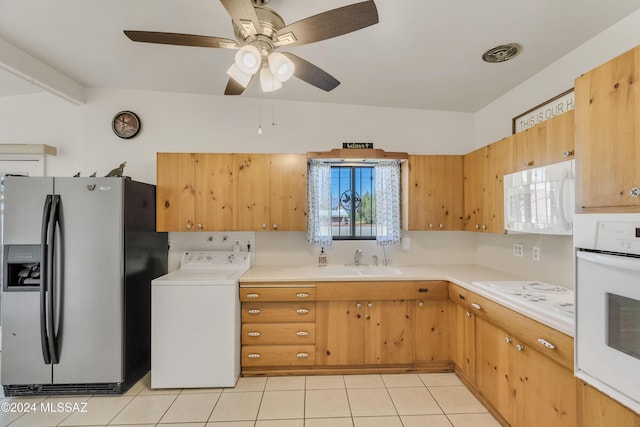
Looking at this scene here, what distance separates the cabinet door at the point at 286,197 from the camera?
275 centimetres

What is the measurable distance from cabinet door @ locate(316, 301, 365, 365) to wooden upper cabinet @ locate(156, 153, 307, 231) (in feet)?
2.65

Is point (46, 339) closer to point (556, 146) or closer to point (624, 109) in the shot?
point (624, 109)

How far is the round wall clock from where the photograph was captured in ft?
9.57

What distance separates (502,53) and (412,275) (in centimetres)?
186

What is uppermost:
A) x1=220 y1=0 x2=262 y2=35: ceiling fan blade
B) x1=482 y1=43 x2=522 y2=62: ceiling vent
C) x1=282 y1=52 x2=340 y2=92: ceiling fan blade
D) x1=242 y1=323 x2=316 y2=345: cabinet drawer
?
x1=482 y1=43 x2=522 y2=62: ceiling vent

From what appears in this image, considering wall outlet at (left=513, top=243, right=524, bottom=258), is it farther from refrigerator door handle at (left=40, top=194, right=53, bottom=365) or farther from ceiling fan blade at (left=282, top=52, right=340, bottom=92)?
refrigerator door handle at (left=40, top=194, right=53, bottom=365)

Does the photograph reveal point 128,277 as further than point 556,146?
Yes

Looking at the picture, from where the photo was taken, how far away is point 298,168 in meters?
2.76

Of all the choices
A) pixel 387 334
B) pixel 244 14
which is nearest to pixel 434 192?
pixel 387 334

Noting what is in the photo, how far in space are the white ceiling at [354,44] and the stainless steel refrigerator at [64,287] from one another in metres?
1.04

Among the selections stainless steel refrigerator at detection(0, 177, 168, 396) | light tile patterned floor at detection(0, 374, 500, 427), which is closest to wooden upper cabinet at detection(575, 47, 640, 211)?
light tile patterned floor at detection(0, 374, 500, 427)

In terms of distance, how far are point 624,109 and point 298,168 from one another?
217 centimetres

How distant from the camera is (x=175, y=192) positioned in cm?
269

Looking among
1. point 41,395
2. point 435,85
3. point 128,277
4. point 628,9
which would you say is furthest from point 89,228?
point 628,9
